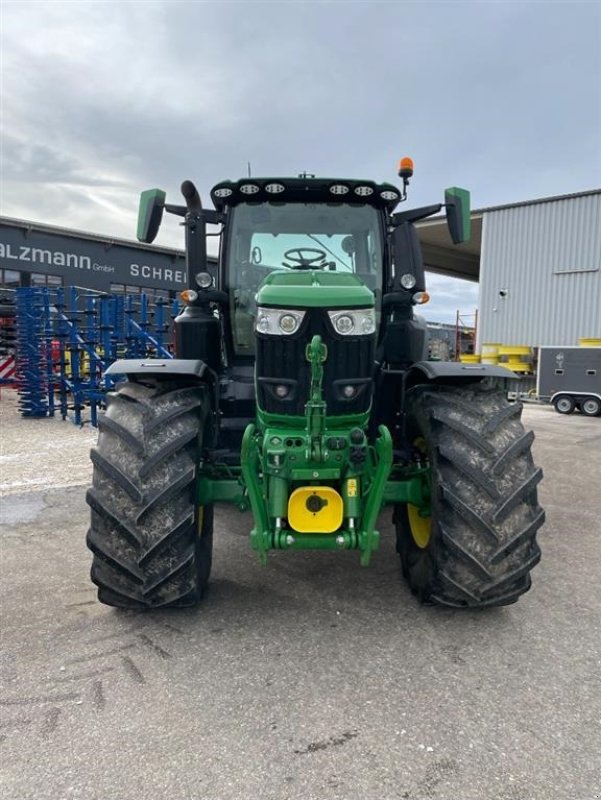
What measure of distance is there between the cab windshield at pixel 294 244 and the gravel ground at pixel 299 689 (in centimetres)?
185

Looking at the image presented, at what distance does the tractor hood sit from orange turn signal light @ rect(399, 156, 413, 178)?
132 centimetres

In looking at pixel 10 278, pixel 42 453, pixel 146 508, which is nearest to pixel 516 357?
pixel 42 453

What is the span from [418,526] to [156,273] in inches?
993

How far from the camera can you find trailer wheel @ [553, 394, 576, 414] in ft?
46.8

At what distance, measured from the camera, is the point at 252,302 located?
4027 millimetres

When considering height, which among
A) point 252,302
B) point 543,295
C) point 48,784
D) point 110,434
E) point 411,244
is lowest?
point 48,784

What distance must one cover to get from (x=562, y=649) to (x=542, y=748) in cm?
81

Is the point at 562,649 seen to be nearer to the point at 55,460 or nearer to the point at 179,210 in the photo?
the point at 179,210

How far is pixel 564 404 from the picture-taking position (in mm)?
14336

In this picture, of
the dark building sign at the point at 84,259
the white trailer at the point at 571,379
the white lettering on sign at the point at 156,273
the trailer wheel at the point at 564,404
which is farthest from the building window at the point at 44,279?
the trailer wheel at the point at 564,404

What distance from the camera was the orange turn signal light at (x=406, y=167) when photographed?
3.94m

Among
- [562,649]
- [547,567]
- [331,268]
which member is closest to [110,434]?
[331,268]

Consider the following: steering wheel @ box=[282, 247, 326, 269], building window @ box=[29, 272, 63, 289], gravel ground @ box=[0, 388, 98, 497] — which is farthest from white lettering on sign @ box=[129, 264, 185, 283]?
steering wheel @ box=[282, 247, 326, 269]

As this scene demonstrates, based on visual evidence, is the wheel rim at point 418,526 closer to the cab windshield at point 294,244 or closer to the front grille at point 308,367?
the front grille at point 308,367
